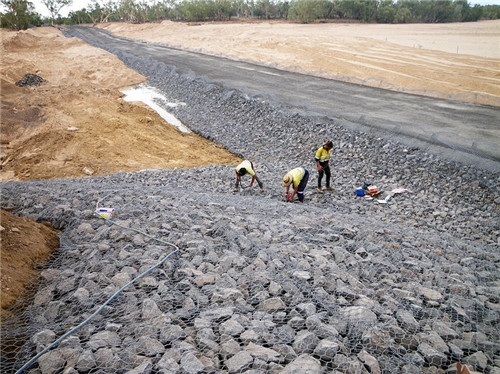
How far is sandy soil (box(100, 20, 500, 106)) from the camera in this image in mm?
18766

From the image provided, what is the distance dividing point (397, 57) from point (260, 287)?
28.0m

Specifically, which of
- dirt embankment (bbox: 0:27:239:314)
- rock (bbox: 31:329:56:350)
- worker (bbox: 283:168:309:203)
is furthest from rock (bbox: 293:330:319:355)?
dirt embankment (bbox: 0:27:239:314)

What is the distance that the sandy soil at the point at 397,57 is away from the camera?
18766 mm

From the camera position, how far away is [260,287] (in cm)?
409

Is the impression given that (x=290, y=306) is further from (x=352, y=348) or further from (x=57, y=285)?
(x=57, y=285)

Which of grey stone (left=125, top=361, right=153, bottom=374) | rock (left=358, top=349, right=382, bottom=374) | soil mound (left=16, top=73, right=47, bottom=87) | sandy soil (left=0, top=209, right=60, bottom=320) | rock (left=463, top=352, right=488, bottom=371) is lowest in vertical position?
rock (left=463, top=352, right=488, bottom=371)

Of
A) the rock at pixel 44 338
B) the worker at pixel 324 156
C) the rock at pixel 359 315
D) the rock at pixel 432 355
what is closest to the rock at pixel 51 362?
the rock at pixel 44 338

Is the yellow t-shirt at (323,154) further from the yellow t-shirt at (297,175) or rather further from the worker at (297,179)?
the yellow t-shirt at (297,175)

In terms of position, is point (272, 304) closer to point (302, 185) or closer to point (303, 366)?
point (303, 366)

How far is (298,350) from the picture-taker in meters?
3.22

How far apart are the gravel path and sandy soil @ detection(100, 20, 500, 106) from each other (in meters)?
12.9

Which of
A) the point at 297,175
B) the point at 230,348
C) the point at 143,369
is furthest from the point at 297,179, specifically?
the point at 143,369

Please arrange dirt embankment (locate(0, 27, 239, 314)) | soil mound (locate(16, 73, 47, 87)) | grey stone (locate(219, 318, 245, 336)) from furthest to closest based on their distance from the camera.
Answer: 1. soil mound (locate(16, 73, 47, 87))
2. dirt embankment (locate(0, 27, 239, 314))
3. grey stone (locate(219, 318, 245, 336))

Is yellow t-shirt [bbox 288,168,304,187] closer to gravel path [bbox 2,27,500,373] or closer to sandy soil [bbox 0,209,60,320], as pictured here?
gravel path [bbox 2,27,500,373]
